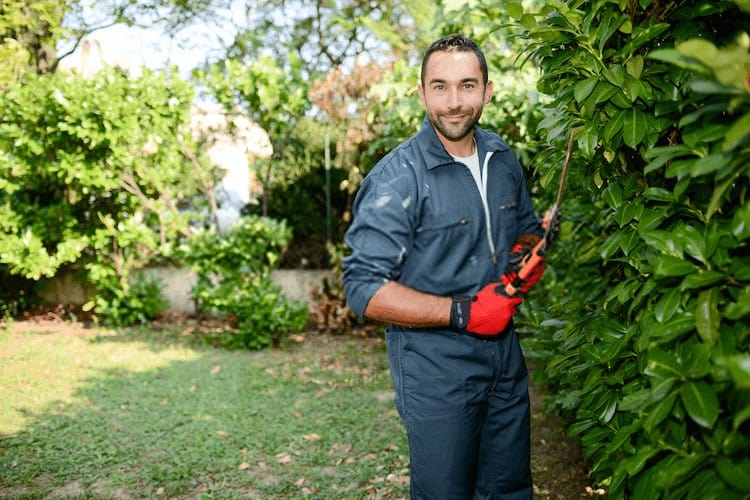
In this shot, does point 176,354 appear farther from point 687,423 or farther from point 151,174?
point 687,423

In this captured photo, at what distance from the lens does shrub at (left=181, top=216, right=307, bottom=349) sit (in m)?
6.52

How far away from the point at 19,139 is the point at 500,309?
6.74 metres

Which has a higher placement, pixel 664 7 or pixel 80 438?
pixel 664 7

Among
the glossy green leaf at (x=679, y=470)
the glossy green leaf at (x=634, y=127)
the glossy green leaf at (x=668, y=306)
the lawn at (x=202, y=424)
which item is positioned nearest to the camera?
the glossy green leaf at (x=679, y=470)

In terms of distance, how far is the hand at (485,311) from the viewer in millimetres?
2012

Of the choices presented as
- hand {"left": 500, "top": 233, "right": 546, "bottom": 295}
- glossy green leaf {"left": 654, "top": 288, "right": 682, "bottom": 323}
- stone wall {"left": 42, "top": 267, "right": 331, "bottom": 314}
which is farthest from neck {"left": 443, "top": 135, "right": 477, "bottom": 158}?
stone wall {"left": 42, "top": 267, "right": 331, "bottom": 314}

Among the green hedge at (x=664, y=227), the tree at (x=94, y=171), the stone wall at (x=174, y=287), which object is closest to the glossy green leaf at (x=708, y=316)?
the green hedge at (x=664, y=227)

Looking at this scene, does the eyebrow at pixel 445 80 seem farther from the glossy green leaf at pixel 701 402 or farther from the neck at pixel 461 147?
the glossy green leaf at pixel 701 402

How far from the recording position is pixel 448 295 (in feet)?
7.23

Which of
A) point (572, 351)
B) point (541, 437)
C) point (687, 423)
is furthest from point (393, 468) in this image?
point (687, 423)

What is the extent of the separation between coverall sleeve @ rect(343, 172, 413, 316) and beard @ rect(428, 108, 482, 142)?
302 mm

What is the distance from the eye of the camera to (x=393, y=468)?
3.87 m

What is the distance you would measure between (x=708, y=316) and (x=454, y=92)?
1273 mm

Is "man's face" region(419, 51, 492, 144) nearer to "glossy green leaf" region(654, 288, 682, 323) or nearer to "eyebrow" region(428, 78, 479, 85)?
"eyebrow" region(428, 78, 479, 85)
